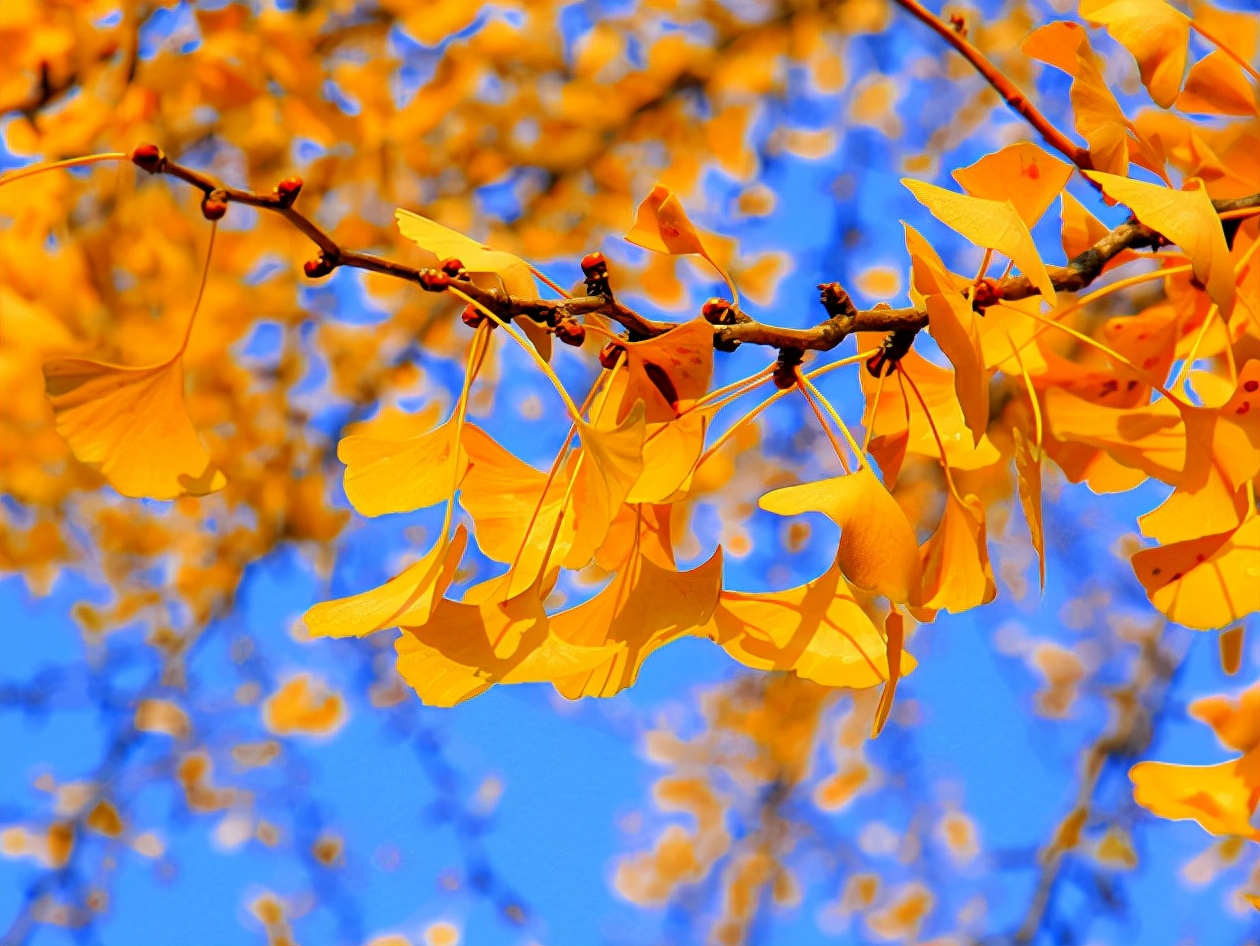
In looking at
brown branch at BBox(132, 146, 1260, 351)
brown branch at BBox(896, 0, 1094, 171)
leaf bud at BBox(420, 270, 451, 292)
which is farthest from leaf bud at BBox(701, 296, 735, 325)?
brown branch at BBox(896, 0, 1094, 171)

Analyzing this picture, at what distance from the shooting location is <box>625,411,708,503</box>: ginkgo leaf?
0.46 meters

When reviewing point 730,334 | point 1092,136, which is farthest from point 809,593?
point 1092,136

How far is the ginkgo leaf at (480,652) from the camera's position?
0.43 metres

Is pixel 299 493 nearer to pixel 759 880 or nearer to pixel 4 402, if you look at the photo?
pixel 4 402

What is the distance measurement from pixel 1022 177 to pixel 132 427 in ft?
1.35

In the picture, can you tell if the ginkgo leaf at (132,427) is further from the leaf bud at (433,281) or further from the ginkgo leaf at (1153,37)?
the ginkgo leaf at (1153,37)

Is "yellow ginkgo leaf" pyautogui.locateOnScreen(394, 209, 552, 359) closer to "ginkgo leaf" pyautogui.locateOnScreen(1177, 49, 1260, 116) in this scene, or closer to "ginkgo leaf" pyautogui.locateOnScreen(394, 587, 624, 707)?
"ginkgo leaf" pyautogui.locateOnScreen(394, 587, 624, 707)

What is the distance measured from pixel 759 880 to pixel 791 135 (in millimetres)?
1502

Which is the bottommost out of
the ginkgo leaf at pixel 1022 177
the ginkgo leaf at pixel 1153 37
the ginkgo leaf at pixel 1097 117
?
the ginkgo leaf at pixel 1022 177

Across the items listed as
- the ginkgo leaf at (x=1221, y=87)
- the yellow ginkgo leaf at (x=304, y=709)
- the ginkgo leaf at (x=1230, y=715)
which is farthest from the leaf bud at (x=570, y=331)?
the yellow ginkgo leaf at (x=304, y=709)

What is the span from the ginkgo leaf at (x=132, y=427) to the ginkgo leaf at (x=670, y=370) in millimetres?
183

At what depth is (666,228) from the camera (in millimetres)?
527

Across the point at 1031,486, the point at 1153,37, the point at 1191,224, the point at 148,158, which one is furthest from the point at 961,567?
the point at 148,158

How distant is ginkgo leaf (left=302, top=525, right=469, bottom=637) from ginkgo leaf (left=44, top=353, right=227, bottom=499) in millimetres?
85
